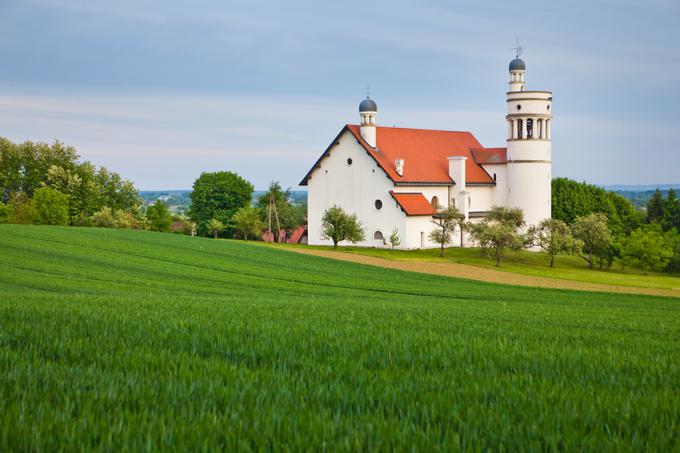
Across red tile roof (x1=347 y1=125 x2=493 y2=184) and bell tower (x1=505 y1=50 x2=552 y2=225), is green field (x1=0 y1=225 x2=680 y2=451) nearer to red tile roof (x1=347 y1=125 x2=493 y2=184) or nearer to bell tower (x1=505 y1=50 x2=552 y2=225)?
red tile roof (x1=347 y1=125 x2=493 y2=184)

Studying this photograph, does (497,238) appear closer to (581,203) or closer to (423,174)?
(423,174)

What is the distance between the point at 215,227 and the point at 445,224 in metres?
45.9

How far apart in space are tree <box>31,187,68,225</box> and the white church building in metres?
31.2

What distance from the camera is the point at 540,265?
74.4 meters

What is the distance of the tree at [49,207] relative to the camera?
9138 cm

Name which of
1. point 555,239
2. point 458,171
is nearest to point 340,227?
point 458,171

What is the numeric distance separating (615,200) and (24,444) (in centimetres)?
11462

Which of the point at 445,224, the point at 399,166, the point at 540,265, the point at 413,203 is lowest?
the point at 540,265

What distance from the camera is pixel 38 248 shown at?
4562 centimetres

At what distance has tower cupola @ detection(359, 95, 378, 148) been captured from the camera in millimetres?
83231

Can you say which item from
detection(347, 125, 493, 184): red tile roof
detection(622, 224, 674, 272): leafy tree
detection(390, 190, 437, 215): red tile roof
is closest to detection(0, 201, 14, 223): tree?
detection(347, 125, 493, 184): red tile roof

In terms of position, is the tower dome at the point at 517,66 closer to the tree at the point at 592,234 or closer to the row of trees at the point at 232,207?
the tree at the point at 592,234

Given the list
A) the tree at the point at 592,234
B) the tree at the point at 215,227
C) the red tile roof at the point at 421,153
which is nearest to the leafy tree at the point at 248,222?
the tree at the point at 215,227

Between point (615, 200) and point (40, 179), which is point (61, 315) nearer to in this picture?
point (40, 179)
